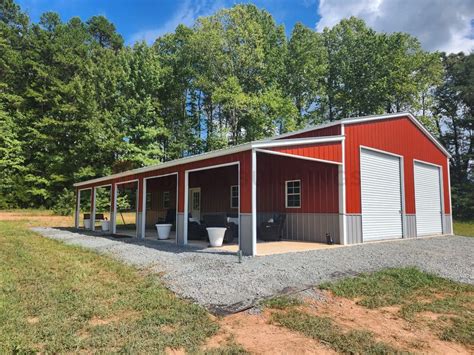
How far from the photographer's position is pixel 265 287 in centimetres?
530

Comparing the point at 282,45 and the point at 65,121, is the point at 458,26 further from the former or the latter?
the point at 65,121

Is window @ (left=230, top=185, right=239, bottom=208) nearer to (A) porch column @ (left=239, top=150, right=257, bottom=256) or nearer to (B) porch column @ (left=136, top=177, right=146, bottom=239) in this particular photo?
(B) porch column @ (left=136, top=177, right=146, bottom=239)

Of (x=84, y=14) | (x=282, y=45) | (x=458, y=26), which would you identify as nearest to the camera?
(x=458, y=26)

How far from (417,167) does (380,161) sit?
2864 mm

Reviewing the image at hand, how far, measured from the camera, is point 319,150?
932 centimetres

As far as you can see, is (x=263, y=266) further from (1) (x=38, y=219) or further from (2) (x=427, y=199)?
(1) (x=38, y=219)

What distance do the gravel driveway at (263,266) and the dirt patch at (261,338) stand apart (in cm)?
42

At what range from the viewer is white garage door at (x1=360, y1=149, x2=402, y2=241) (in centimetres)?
1082

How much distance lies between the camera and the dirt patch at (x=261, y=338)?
3316 mm

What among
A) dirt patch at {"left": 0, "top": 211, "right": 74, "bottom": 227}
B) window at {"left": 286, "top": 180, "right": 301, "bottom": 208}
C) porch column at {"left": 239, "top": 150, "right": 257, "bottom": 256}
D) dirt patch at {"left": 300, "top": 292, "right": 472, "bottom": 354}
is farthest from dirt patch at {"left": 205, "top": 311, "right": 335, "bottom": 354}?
dirt patch at {"left": 0, "top": 211, "right": 74, "bottom": 227}

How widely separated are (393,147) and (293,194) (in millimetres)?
4052

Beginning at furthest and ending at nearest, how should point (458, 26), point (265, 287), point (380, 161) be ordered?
point (458, 26) → point (380, 161) → point (265, 287)

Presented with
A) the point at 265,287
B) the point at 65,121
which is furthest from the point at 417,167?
the point at 65,121

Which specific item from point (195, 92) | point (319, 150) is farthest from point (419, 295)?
point (195, 92)
